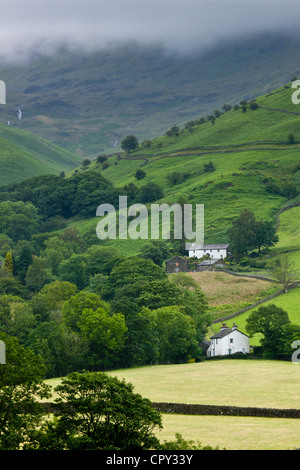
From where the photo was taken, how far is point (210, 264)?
464ft

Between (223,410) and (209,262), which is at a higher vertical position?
(209,262)

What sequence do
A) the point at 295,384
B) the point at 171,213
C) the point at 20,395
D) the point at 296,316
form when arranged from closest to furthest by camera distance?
the point at 20,395 → the point at 295,384 → the point at 296,316 → the point at 171,213

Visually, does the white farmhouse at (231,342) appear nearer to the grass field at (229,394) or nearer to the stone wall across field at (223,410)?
the grass field at (229,394)

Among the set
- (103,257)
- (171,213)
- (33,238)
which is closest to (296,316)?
(103,257)

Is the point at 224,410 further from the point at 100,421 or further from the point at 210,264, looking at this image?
the point at 210,264

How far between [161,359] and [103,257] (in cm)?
5608

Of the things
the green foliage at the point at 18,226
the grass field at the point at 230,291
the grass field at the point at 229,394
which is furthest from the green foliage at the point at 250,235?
the green foliage at the point at 18,226

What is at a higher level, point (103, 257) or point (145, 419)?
point (103, 257)

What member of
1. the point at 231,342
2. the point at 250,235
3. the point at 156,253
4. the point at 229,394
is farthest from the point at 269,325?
the point at 156,253

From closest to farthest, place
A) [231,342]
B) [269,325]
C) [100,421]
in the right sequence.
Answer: [100,421], [269,325], [231,342]

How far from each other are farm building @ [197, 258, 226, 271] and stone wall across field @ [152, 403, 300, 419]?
83.5m

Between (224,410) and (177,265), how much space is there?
289 feet
